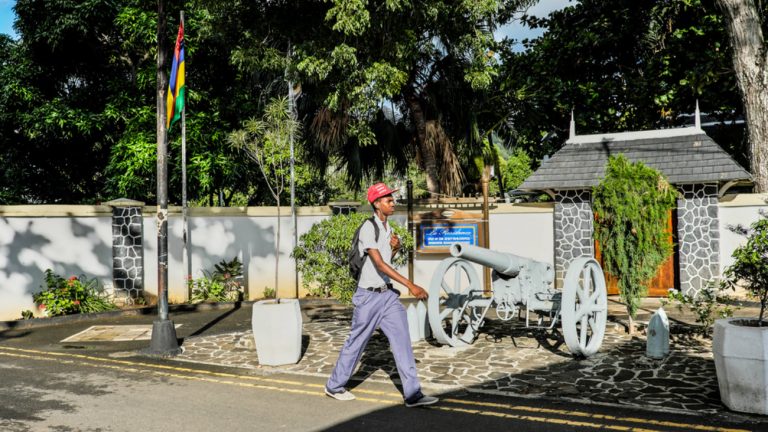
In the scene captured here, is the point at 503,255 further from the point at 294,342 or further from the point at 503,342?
the point at 294,342

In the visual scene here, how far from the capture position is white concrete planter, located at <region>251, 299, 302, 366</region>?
831cm

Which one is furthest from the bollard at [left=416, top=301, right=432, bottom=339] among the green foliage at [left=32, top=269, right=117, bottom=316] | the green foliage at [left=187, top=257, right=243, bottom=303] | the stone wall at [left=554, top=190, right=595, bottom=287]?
the green foliage at [left=32, top=269, right=117, bottom=316]

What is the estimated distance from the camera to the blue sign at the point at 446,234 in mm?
15141

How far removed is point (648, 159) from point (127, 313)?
11.6 m

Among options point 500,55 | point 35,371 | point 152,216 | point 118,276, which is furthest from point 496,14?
point 35,371

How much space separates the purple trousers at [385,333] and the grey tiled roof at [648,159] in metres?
9.27

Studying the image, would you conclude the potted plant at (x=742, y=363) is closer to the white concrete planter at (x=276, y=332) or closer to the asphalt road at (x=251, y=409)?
the asphalt road at (x=251, y=409)

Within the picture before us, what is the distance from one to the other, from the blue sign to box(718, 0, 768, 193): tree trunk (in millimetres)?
6244

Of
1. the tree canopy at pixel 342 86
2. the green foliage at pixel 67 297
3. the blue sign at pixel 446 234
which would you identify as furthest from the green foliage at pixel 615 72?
the green foliage at pixel 67 297

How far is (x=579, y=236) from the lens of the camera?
14.9 meters

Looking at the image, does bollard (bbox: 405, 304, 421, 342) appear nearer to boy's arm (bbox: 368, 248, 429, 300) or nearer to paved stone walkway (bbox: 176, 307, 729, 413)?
paved stone walkway (bbox: 176, 307, 729, 413)

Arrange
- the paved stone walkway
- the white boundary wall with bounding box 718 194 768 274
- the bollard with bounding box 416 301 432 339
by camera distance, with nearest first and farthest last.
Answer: the paved stone walkway < the bollard with bounding box 416 301 432 339 < the white boundary wall with bounding box 718 194 768 274

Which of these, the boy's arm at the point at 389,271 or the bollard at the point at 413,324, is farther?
the bollard at the point at 413,324

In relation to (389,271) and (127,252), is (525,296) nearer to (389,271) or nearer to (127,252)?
(389,271)
